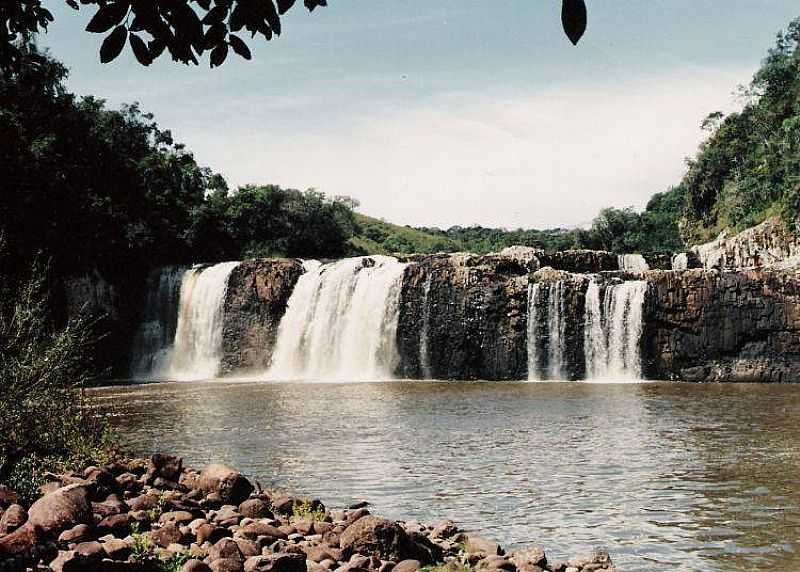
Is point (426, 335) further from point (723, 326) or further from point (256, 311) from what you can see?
point (723, 326)

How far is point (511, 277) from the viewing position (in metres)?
33.1

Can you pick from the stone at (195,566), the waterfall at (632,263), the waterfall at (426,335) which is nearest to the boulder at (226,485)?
the stone at (195,566)

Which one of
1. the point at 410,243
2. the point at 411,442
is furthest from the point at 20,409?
the point at 410,243

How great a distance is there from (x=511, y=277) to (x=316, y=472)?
72.0 feet

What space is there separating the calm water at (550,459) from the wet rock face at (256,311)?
1273 centimetres

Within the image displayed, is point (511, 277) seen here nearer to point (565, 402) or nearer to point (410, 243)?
point (565, 402)

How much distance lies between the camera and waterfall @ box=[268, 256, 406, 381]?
34.4 m

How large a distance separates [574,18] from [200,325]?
3752cm

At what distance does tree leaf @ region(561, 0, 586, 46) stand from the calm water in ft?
18.5

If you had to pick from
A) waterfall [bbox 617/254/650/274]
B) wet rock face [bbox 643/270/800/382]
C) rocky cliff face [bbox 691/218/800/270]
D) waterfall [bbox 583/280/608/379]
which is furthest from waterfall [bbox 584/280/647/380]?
waterfall [bbox 617/254/650/274]

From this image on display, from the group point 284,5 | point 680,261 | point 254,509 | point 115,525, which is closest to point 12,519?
point 115,525

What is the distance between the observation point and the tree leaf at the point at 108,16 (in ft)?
11.9

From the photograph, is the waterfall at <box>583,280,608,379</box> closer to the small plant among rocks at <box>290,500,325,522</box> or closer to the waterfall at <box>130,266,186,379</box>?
the waterfall at <box>130,266,186,379</box>

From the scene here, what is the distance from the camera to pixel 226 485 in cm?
854
